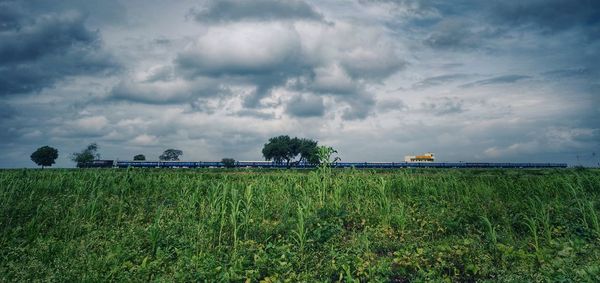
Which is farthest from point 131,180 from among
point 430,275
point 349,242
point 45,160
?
point 45,160

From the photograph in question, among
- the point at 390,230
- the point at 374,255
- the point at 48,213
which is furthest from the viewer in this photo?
the point at 48,213

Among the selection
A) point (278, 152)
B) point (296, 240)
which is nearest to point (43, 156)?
point (278, 152)

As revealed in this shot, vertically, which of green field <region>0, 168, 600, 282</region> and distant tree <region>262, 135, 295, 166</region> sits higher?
distant tree <region>262, 135, 295, 166</region>

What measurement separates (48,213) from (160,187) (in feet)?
11.8

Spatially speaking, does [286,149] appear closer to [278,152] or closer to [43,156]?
[278,152]

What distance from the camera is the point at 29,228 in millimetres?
7062

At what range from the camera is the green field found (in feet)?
16.6

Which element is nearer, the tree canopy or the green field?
the green field

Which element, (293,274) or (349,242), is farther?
(349,242)

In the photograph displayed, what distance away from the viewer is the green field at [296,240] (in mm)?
5055

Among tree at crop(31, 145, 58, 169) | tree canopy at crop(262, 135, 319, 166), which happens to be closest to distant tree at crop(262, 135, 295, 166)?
tree canopy at crop(262, 135, 319, 166)

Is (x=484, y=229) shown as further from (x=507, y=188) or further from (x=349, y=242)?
(x=507, y=188)

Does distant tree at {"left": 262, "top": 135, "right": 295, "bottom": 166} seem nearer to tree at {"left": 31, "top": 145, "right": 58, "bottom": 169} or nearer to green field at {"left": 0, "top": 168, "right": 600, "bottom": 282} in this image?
tree at {"left": 31, "top": 145, "right": 58, "bottom": 169}

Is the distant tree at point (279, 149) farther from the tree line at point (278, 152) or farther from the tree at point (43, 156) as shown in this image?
the tree at point (43, 156)
